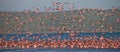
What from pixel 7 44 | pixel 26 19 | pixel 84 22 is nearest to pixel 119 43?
pixel 84 22

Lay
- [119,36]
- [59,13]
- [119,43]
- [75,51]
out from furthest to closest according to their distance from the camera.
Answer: [59,13] → [119,36] → [119,43] → [75,51]

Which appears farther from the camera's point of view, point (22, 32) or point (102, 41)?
point (22, 32)

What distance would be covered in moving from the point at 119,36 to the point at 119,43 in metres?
0.97

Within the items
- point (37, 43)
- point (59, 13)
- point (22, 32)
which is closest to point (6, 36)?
point (22, 32)

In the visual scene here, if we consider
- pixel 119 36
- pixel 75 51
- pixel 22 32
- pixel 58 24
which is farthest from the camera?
pixel 58 24

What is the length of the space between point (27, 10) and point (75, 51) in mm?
5359

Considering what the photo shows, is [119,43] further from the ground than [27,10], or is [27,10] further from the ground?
[27,10]

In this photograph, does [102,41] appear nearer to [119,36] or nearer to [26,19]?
[119,36]

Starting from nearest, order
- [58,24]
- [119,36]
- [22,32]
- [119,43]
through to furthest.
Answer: [119,43], [119,36], [22,32], [58,24]

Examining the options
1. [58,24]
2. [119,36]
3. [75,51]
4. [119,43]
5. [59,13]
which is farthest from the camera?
[59,13]

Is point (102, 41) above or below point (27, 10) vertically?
below

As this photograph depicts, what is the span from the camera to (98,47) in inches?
400

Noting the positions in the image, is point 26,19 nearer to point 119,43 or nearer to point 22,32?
point 22,32

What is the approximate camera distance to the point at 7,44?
35.4 feet
